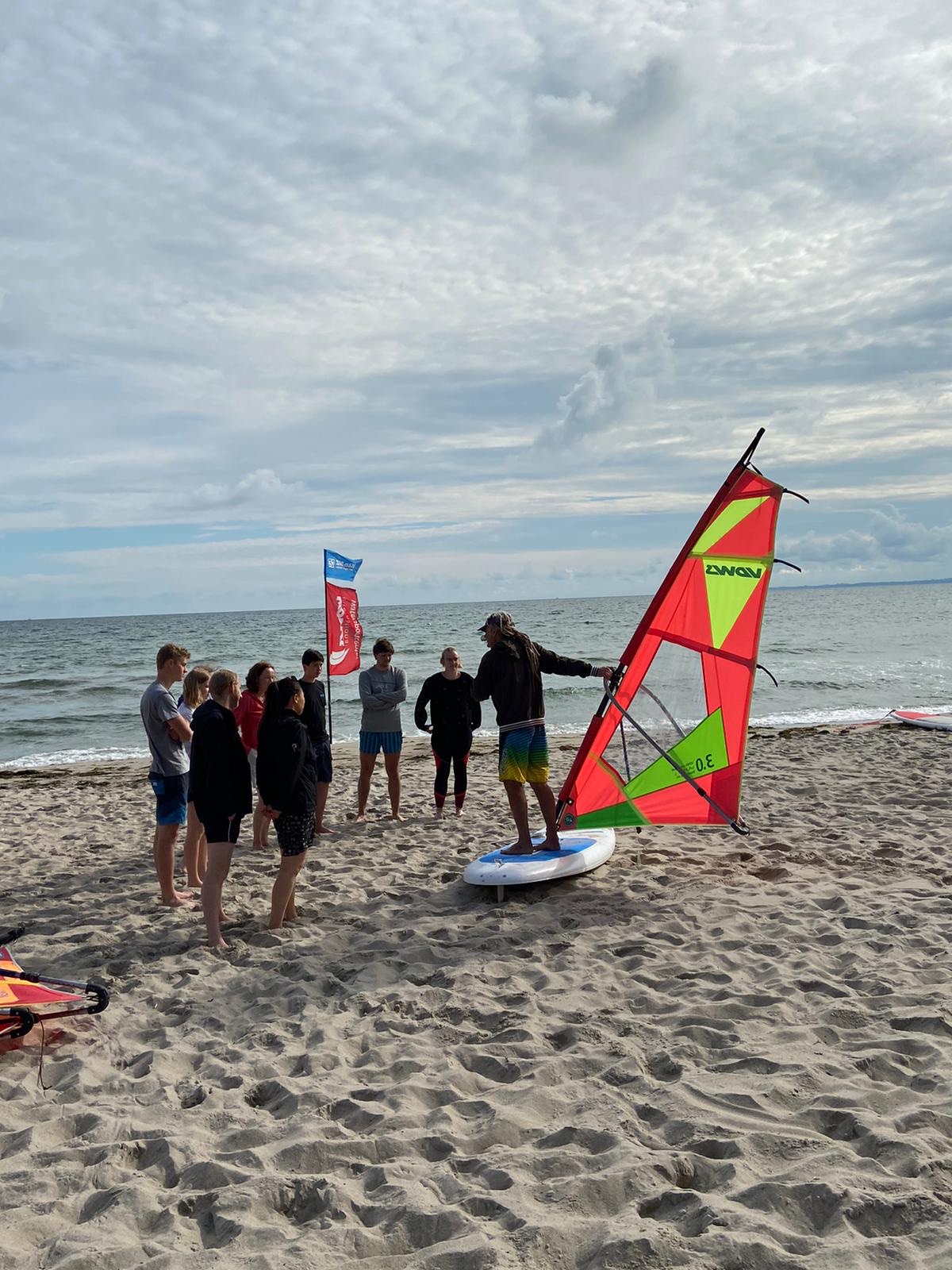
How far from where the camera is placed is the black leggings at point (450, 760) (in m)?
A: 7.80

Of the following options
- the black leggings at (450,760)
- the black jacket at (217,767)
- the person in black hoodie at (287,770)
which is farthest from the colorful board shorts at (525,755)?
the black leggings at (450,760)

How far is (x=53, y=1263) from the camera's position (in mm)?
2559

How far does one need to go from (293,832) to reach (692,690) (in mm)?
2790

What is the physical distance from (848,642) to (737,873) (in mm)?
34028

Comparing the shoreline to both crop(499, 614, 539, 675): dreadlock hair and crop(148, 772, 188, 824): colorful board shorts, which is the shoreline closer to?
crop(148, 772, 188, 824): colorful board shorts

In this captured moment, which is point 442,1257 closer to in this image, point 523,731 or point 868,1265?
point 868,1265

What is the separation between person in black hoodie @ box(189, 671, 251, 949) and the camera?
4906mm

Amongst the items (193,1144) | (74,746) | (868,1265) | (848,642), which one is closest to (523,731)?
(193,1144)

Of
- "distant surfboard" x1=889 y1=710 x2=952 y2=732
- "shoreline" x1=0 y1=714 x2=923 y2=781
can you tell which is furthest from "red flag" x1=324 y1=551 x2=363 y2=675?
"distant surfboard" x1=889 y1=710 x2=952 y2=732

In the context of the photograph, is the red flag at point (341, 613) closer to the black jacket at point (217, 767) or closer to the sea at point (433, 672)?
the black jacket at point (217, 767)

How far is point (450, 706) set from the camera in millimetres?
7695

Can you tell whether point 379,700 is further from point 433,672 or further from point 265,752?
point 433,672

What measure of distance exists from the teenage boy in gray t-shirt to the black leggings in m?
0.37

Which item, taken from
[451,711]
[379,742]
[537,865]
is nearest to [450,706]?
[451,711]
